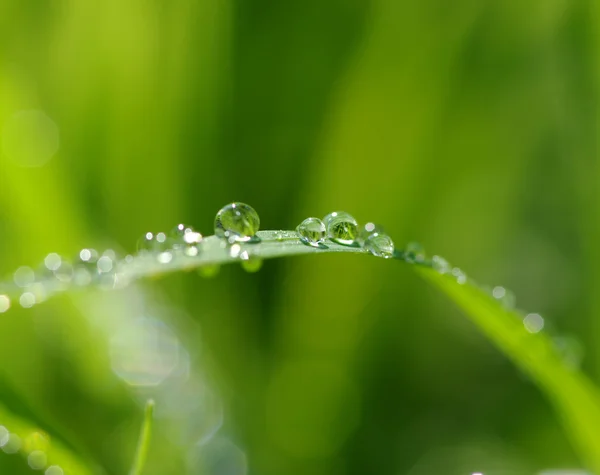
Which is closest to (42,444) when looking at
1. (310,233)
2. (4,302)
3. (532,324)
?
(4,302)

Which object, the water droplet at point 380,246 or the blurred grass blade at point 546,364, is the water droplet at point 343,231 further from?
the blurred grass blade at point 546,364

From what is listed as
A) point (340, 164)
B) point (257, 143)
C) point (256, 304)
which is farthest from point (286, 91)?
point (256, 304)

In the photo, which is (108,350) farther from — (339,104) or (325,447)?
(339,104)

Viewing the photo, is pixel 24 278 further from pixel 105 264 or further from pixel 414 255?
pixel 414 255

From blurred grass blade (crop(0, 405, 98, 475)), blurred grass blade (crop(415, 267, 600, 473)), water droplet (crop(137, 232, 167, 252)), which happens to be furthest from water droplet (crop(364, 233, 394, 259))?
blurred grass blade (crop(0, 405, 98, 475))

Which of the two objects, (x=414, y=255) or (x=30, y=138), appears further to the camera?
(x=30, y=138)

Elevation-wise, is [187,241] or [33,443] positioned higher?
[187,241]

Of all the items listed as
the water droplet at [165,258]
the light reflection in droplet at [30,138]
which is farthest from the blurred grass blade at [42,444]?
the light reflection in droplet at [30,138]
